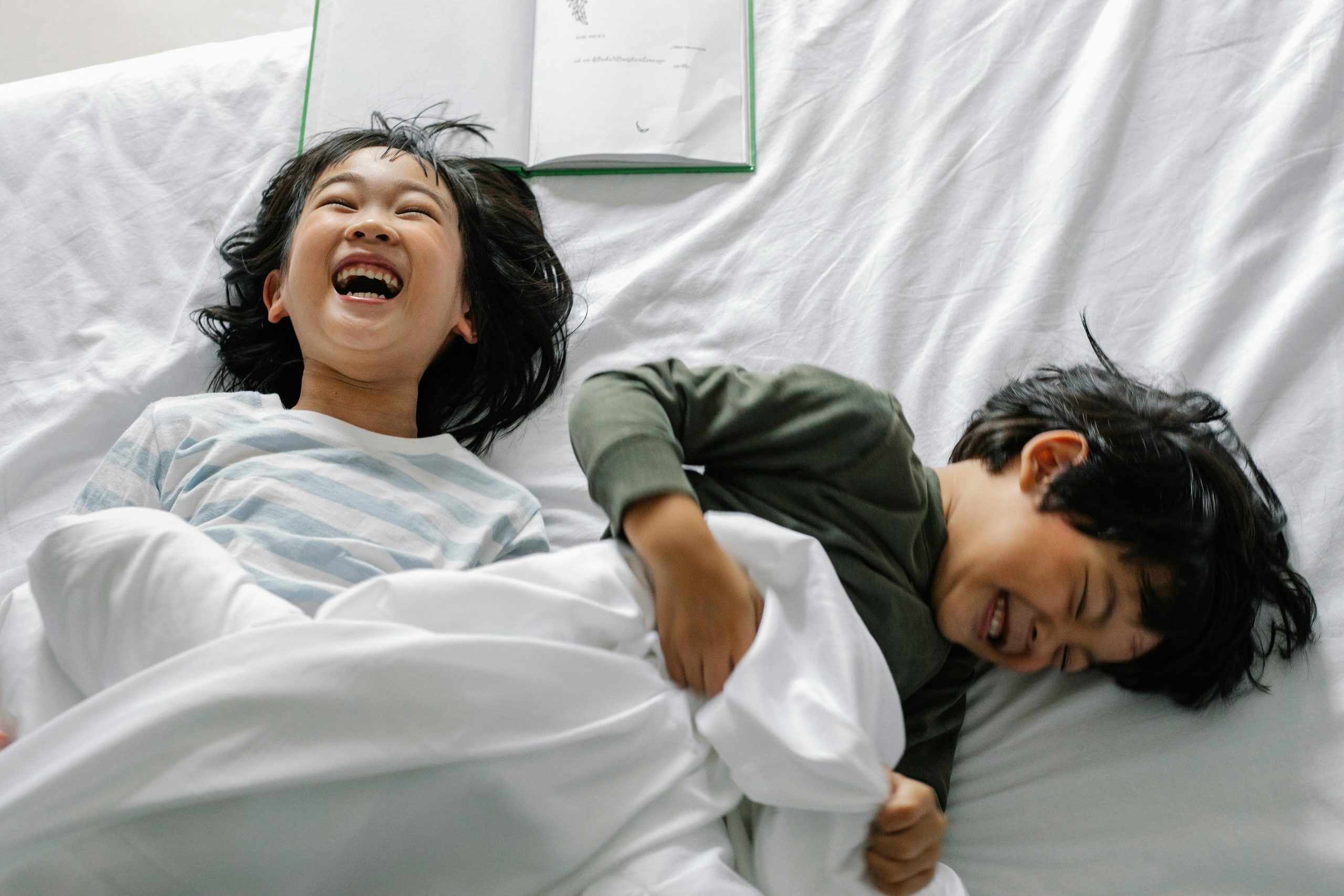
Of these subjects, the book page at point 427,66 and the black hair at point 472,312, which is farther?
the book page at point 427,66

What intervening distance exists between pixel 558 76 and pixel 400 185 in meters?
0.29

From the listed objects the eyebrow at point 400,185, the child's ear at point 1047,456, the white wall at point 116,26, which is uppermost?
the white wall at point 116,26

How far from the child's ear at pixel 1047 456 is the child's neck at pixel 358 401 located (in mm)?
560

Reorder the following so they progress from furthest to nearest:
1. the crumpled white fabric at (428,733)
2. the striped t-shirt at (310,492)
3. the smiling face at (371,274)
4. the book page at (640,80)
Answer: the book page at (640,80), the smiling face at (371,274), the striped t-shirt at (310,492), the crumpled white fabric at (428,733)

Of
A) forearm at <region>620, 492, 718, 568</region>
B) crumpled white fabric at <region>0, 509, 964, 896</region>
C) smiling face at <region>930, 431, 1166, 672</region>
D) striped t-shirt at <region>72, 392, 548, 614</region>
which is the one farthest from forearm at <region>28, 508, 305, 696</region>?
smiling face at <region>930, 431, 1166, 672</region>

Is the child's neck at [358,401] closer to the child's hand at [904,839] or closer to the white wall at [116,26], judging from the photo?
the child's hand at [904,839]

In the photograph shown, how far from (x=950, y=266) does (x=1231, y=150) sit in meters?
0.31

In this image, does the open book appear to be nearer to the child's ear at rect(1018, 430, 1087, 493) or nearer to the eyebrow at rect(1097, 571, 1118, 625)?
the child's ear at rect(1018, 430, 1087, 493)

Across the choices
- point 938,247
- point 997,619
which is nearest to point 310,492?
point 997,619

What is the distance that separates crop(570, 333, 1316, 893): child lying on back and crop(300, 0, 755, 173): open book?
1.41ft

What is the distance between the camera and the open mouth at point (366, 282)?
3.25 feet

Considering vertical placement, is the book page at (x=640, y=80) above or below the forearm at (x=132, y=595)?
above

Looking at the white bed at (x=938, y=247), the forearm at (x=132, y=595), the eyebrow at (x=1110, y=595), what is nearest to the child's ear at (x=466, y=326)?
the white bed at (x=938, y=247)

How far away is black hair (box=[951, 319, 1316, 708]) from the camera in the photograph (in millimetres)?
784
